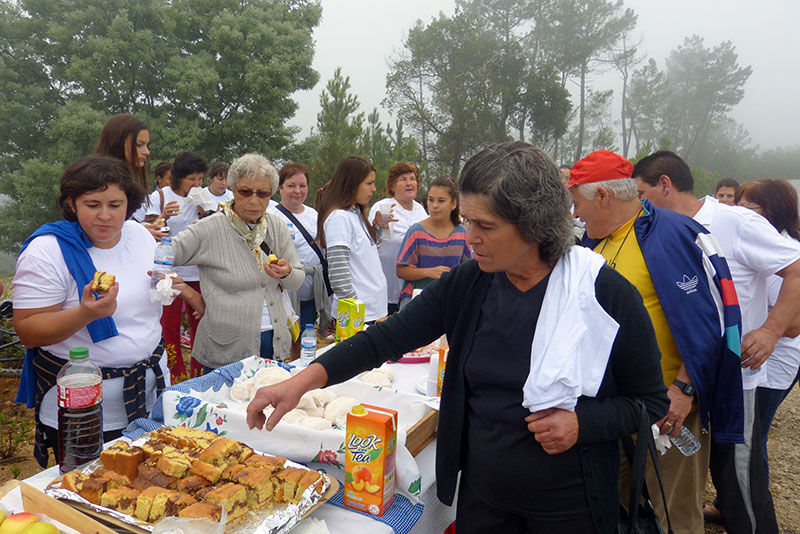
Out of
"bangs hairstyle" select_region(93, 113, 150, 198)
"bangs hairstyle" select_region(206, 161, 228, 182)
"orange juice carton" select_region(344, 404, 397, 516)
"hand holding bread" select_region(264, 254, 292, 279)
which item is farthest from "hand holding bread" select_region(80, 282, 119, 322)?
"bangs hairstyle" select_region(206, 161, 228, 182)

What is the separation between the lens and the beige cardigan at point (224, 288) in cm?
261

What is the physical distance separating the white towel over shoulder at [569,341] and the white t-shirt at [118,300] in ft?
5.14

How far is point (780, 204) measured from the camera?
3.58 m

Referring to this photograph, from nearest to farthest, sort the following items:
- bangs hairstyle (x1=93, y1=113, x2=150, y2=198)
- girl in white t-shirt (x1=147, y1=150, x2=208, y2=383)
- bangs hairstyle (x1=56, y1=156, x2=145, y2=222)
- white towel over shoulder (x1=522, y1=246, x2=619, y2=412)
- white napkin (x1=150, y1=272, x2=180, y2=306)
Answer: white towel over shoulder (x1=522, y1=246, x2=619, y2=412) → bangs hairstyle (x1=56, y1=156, x2=145, y2=222) → white napkin (x1=150, y1=272, x2=180, y2=306) → bangs hairstyle (x1=93, y1=113, x2=150, y2=198) → girl in white t-shirt (x1=147, y1=150, x2=208, y2=383)

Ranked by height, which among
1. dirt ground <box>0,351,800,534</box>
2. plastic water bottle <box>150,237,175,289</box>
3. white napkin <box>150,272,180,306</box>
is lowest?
dirt ground <box>0,351,800,534</box>

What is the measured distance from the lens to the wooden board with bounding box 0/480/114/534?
1.16 m

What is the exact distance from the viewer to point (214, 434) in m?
1.60

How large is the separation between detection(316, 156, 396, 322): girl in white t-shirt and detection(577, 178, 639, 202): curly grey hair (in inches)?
70.0

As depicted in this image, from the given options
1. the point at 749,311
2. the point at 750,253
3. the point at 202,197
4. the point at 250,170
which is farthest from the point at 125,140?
the point at 749,311

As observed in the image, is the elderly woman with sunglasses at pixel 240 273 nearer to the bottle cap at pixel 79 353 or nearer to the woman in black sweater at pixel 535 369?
the bottle cap at pixel 79 353

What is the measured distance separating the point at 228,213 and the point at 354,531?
1859mm

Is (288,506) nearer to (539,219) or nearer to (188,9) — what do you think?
(539,219)

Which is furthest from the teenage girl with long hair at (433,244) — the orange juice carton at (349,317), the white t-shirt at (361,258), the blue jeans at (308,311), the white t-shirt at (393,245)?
the orange juice carton at (349,317)

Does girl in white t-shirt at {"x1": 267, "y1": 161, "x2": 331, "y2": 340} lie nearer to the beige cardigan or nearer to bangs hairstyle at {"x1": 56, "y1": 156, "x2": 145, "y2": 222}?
the beige cardigan
